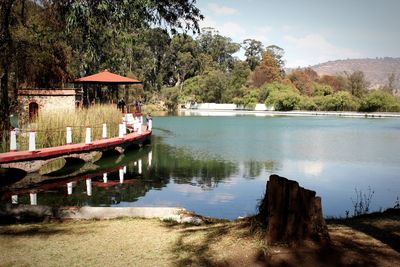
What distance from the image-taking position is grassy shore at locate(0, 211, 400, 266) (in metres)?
4.24

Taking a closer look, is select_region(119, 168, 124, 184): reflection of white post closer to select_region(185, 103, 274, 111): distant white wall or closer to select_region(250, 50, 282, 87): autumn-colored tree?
select_region(185, 103, 274, 111): distant white wall

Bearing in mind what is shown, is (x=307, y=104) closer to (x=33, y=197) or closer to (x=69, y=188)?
(x=69, y=188)

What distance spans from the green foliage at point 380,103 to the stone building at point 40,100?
51.9 meters

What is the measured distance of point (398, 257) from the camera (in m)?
4.19

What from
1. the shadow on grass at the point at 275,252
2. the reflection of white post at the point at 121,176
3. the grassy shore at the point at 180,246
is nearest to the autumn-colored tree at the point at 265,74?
the reflection of white post at the point at 121,176

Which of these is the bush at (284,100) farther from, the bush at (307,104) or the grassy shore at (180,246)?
the grassy shore at (180,246)

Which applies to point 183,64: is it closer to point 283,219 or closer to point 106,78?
point 106,78

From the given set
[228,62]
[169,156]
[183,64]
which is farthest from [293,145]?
[228,62]

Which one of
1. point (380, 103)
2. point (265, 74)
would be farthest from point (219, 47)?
point (380, 103)

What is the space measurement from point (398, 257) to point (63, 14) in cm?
802

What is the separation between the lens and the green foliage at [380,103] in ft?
205

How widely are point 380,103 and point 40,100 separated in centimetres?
5429

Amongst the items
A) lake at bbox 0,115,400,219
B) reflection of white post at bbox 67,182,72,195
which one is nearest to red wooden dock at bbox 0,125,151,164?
lake at bbox 0,115,400,219

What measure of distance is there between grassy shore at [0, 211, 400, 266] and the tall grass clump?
11263 mm
